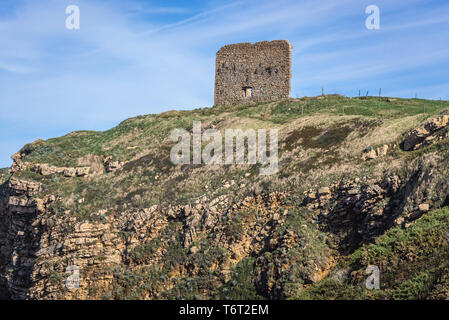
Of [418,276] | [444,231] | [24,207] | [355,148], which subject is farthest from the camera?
[24,207]

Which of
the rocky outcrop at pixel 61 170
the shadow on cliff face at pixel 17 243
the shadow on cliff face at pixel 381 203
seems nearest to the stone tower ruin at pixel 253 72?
the rocky outcrop at pixel 61 170

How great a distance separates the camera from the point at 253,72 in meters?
62.8

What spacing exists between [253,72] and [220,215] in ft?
109

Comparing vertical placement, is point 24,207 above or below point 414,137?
below

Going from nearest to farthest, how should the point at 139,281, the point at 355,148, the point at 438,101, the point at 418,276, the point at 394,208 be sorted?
the point at 418,276
the point at 394,208
the point at 139,281
the point at 355,148
the point at 438,101

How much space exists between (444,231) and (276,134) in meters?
23.1

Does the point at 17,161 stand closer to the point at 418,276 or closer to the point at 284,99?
the point at 284,99

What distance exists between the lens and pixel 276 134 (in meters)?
44.6

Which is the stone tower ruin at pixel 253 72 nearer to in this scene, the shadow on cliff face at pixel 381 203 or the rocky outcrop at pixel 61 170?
the rocky outcrop at pixel 61 170

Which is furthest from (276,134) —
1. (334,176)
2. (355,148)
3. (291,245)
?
(291,245)

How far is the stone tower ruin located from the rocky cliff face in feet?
→ 46.6

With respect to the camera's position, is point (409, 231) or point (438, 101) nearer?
point (409, 231)

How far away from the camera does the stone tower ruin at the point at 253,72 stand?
6131cm

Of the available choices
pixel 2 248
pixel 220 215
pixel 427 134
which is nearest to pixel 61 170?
pixel 2 248
